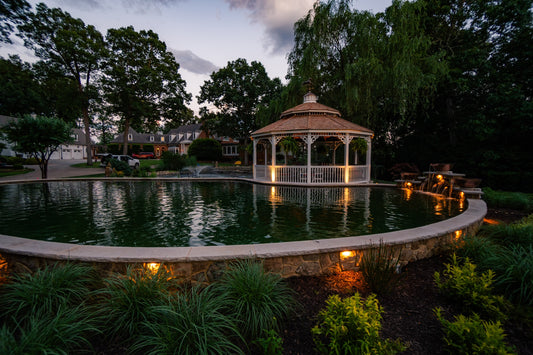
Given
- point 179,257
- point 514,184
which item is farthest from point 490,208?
point 179,257

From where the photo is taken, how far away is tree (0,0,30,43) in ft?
17.1

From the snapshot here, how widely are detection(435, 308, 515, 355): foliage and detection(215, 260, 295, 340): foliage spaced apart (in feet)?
4.67

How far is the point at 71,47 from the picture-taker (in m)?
22.5

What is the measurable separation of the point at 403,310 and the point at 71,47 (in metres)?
31.5

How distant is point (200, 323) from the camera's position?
2.05 metres

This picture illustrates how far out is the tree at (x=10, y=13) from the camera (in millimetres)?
5199

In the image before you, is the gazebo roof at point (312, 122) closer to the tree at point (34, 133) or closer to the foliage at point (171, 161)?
the foliage at point (171, 161)

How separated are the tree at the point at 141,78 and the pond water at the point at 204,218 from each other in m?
20.8

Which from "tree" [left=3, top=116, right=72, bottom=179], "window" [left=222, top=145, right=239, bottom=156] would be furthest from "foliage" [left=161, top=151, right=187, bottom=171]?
"window" [left=222, top=145, right=239, bottom=156]

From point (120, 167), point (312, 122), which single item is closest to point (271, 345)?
point (312, 122)

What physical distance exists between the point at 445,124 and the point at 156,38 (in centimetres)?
3114

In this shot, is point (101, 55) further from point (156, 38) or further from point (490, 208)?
point (490, 208)

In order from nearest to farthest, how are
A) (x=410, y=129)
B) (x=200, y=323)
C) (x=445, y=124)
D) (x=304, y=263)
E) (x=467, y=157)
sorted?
(x=200, y=323) → (x=304, y=263) → (x=467, y=157) → (x=445, y=124) → (x=410, y=129)

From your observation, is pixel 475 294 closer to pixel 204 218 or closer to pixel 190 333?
pixel 190 333
